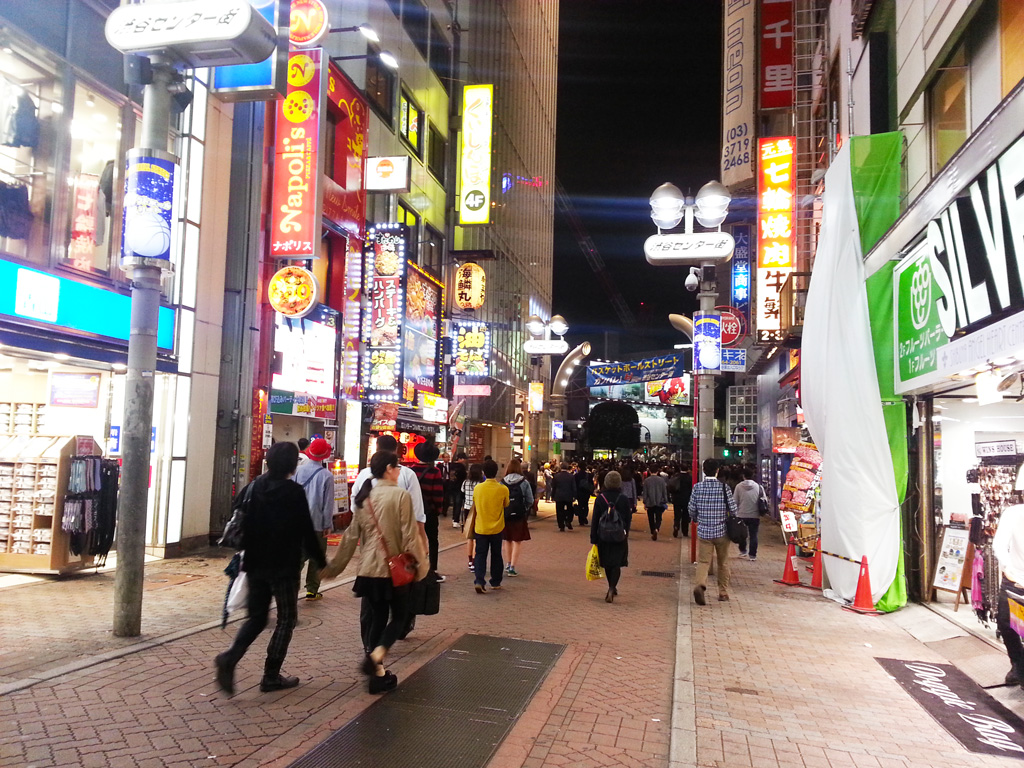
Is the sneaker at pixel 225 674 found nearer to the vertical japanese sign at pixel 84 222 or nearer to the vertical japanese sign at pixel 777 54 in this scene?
the vertical japanese sign at pixel 84 222

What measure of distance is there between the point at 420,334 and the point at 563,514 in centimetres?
749

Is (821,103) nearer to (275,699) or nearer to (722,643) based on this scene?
(722,643)

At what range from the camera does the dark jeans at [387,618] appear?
19.1ft

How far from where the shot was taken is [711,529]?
402 inches

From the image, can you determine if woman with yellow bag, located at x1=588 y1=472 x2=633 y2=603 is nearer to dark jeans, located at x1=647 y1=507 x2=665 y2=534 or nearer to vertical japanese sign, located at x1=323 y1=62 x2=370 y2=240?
dark jeans, located at x1=647 y1=507 x2=665 y2=534

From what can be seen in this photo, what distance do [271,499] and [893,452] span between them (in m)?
7.79

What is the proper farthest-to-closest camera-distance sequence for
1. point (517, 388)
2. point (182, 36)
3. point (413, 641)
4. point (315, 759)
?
point (517, 388), point (413, 641), point (182, 36), point (315, 759)

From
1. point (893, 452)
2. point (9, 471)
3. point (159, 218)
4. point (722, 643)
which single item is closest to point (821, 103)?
point (893, 452)

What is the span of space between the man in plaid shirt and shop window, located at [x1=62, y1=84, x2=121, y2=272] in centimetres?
936

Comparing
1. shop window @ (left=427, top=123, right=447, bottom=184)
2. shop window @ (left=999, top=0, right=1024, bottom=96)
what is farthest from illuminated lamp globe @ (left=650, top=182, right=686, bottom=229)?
shop window @ (left=427, top=123, right=447, bottom=184)

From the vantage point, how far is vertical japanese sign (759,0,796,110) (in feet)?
68.2

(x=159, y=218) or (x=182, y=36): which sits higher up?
(x=182, y=36)

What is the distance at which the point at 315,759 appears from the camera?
4.52 meters

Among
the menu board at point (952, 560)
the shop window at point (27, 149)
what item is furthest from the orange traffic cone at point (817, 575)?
the shop window at point (27, 149)
